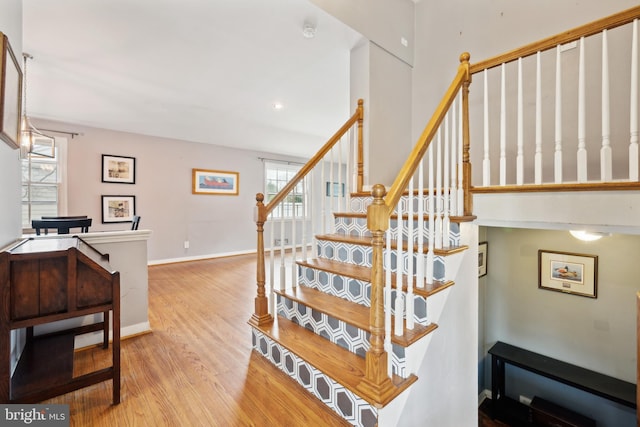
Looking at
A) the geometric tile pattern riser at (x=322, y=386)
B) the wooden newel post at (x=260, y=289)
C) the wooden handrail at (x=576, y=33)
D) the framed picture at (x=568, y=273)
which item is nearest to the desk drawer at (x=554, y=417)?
the framed picture at (x=568, y=273)

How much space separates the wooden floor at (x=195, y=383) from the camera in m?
1.45

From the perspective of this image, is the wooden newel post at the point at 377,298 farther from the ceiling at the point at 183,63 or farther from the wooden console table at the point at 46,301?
the ceiling at the point at 183,63

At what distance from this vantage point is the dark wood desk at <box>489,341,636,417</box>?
2.45m

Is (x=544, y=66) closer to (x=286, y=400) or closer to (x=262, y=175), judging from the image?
(x=286, y=400)

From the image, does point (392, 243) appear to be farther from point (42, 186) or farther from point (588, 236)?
point (42, 186)

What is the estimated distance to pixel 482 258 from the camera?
3.28 meters

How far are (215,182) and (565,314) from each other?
5.94 metres

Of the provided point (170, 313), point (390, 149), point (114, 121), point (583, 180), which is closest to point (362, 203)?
point (390, 149)

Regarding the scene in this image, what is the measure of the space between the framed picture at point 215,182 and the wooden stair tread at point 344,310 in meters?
4.28

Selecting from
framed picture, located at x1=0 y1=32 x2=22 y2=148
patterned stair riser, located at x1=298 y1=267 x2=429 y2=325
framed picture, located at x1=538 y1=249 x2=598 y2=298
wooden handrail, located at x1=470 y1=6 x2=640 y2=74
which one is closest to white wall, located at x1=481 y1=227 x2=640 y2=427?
framed picture, located at x1=538 y1=249 x2=598 y2=298

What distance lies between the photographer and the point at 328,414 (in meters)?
1.47

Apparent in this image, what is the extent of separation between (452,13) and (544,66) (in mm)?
1159

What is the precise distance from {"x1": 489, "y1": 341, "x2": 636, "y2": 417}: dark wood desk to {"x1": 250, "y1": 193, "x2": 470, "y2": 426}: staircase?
7.22 feet

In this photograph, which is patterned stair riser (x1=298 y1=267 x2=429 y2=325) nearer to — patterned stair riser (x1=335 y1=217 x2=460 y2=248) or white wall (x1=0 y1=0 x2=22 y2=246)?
patterned stair riser (x1=335 y1=217 x2=460 y2=248)
